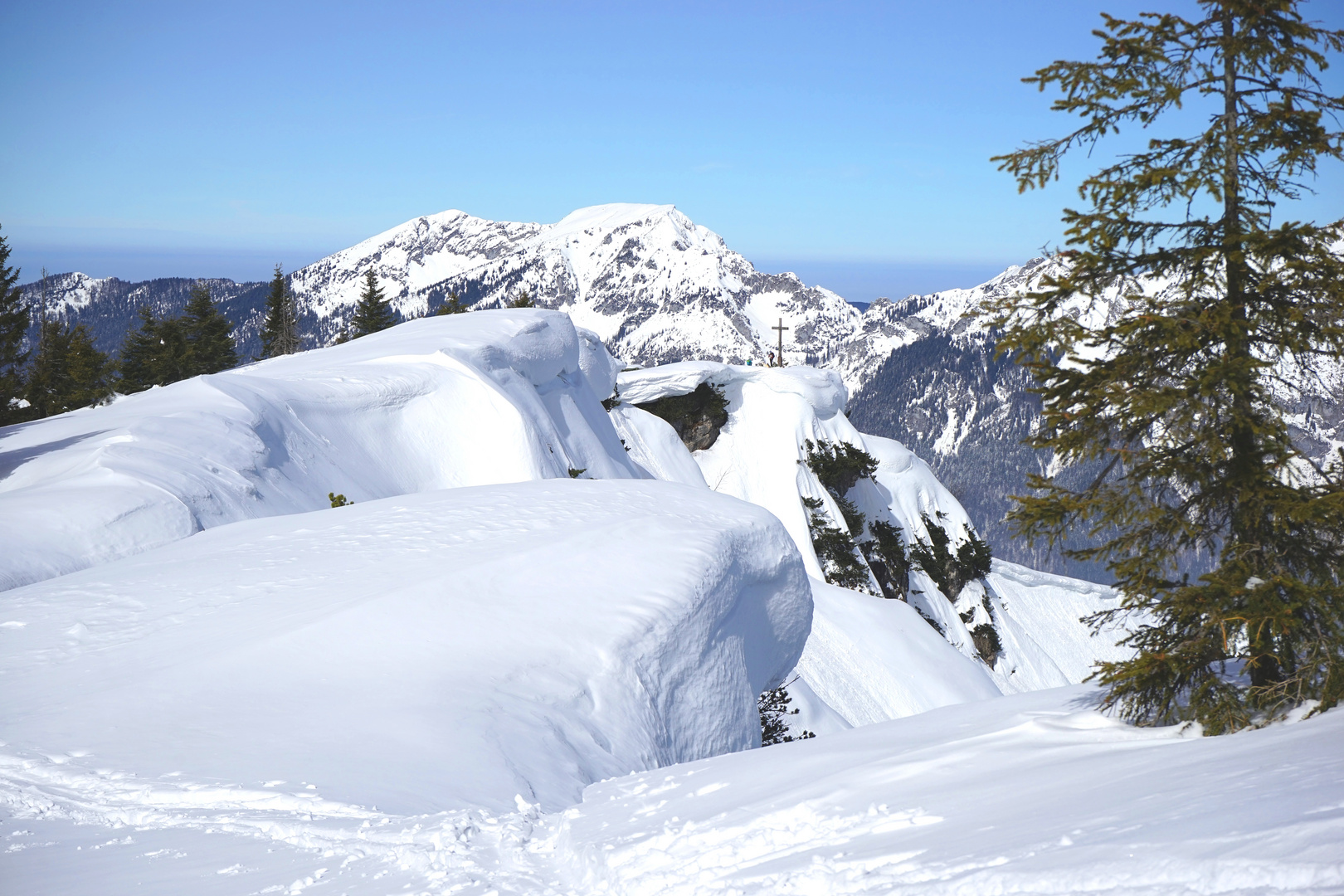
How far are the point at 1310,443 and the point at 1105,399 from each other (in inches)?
64.2

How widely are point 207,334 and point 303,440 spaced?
4469cm

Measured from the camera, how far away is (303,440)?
1803 cm

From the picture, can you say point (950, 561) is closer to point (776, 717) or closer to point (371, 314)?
point (776, 717)

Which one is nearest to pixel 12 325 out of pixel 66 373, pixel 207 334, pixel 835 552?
pixel 66 373

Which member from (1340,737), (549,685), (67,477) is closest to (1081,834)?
(1340,737)

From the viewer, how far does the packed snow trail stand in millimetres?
3914

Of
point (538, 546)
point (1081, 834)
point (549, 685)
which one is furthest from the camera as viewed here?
point (538, 546)

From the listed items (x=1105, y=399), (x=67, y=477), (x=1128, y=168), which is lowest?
(x=67, y=477)

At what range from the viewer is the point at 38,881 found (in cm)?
465

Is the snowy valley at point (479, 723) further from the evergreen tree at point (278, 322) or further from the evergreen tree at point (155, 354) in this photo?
the evergreen tree at point (278, 322)

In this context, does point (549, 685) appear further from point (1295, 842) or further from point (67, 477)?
point (67, 477)

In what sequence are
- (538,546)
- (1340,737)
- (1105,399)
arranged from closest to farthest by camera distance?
(1340,737) → (1105,399) → (538,546)

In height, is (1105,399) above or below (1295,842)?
above

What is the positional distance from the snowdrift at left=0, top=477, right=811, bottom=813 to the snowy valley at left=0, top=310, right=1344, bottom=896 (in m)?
0.04
